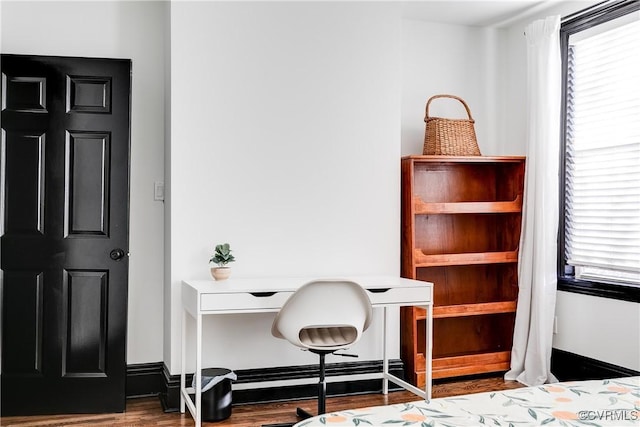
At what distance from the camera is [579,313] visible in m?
4.23

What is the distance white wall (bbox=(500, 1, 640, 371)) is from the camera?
3855 millimetres

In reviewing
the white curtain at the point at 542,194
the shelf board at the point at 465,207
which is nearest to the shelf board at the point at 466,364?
the white curtain at the point at 542,194

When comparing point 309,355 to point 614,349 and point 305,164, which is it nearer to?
point 305,164

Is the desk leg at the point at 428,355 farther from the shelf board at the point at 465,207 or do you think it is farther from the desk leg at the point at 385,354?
the shelf board at the point at 465,207

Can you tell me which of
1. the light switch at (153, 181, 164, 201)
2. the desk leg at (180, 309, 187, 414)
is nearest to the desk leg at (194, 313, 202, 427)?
the desk leg at (180, 309, 187, 414)

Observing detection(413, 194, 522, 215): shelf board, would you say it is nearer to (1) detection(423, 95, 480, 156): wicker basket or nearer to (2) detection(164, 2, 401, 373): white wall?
(2) detection(164, 2, 401, 373): white wall

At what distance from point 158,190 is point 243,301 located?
112 cm

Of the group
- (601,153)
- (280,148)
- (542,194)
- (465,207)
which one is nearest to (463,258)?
(465,207)

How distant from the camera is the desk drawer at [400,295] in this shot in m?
3.59

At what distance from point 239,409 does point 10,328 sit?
4.45 feet

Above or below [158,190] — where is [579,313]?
below

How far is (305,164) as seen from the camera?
4051mm

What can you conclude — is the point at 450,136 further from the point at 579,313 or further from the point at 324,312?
the point at 324,312

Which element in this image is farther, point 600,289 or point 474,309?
point 474,309
